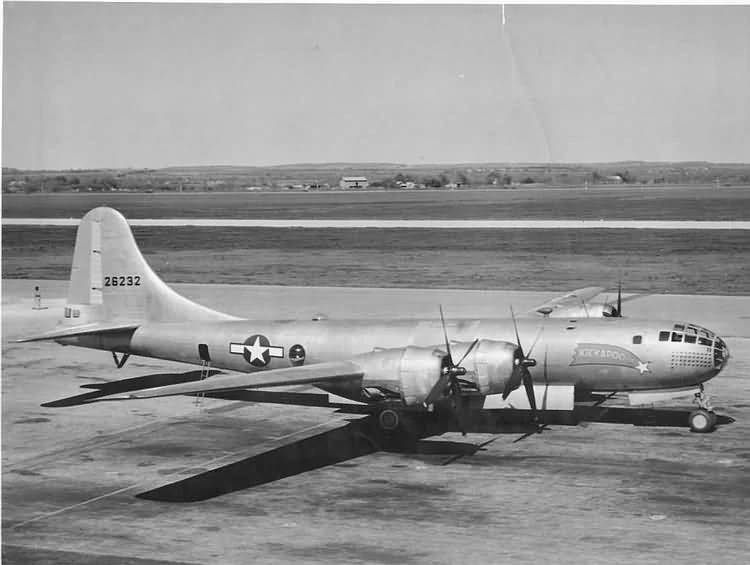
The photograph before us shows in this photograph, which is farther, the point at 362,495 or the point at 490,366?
the point at 490,366

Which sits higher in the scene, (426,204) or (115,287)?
(426,204)

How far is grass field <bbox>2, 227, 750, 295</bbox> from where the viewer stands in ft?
198

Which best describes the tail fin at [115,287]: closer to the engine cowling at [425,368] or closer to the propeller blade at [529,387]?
the engine cowling at [425,368]

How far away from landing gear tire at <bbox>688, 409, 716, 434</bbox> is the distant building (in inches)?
1796

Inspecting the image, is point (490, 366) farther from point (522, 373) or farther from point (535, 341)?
point (535, 341)

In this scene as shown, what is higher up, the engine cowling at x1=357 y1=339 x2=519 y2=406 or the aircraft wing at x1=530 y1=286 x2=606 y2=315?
the aircraft wing at x1=530 y1=286 x2=606 y2=315

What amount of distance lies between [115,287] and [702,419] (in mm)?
18594

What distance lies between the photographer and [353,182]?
2884 inches

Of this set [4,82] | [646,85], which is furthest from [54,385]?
[646,85]

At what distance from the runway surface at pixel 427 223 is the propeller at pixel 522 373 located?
45982 millimetres

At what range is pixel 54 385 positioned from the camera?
3350 cm

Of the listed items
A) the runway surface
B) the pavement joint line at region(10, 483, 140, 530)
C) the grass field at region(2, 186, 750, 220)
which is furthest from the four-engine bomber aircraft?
the runway surface

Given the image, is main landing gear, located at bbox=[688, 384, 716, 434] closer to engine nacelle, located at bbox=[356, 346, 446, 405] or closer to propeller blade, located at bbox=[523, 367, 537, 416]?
propeller blade, located at bbox=[523, 367, 537, 416]

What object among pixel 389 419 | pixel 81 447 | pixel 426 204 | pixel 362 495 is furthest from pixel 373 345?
pixel 426 204
